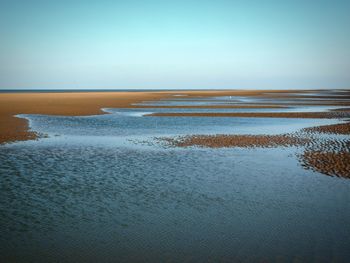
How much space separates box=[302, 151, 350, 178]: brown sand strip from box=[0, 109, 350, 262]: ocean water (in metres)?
0.75

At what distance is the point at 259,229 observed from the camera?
9258mm

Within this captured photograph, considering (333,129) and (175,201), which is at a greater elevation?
(333,129)

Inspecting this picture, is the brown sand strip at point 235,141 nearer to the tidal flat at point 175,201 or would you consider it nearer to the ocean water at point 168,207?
the tidal flat at point 175,201

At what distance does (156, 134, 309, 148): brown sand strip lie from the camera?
2259 cm

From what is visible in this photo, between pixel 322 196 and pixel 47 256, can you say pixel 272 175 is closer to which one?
pixel 322 196

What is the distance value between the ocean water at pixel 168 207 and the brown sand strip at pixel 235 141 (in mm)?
2536

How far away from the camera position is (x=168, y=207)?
11.0m

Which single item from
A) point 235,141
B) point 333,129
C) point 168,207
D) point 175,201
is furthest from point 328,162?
point 333,129

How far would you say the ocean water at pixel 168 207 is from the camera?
7996 millimetres

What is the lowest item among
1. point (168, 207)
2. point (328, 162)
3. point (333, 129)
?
point (168, 207)

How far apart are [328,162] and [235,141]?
7.72 m

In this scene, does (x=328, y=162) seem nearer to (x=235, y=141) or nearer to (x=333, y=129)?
(x=235, y=141)

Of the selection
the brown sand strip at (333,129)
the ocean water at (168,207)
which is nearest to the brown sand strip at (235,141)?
the ocean water at (168,207)

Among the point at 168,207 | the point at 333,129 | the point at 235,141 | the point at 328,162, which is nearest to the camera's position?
the point at 168,207
